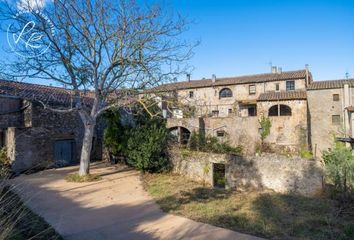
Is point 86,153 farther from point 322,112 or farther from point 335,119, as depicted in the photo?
point 335,119

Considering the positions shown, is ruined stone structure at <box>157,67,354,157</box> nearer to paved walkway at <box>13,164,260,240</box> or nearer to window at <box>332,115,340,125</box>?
window at <box>332,115,340,125</box>

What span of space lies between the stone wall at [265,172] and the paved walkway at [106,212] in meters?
3.21

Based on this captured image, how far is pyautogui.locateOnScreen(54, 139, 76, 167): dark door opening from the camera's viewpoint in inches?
645

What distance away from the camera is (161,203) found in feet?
31.0

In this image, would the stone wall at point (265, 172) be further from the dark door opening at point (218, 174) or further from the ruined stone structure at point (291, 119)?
the ruined stone structure at point (291, 119)

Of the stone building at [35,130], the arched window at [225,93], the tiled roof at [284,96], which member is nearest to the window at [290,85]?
the tiled roof at [284,96]

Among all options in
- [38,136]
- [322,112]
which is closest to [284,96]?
[322,112]

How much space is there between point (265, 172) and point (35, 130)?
12025mm

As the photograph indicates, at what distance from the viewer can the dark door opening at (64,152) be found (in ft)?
53.7

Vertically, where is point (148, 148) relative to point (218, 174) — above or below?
above

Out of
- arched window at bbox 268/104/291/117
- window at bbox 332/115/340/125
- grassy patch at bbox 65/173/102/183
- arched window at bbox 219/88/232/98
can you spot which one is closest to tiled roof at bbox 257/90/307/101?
arched window at bbox 268/104/291/117

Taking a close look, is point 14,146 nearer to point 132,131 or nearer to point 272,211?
point 132,131

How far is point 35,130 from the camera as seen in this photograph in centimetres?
1500

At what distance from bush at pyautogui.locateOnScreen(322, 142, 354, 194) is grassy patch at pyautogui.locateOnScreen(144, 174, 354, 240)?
0.73m
